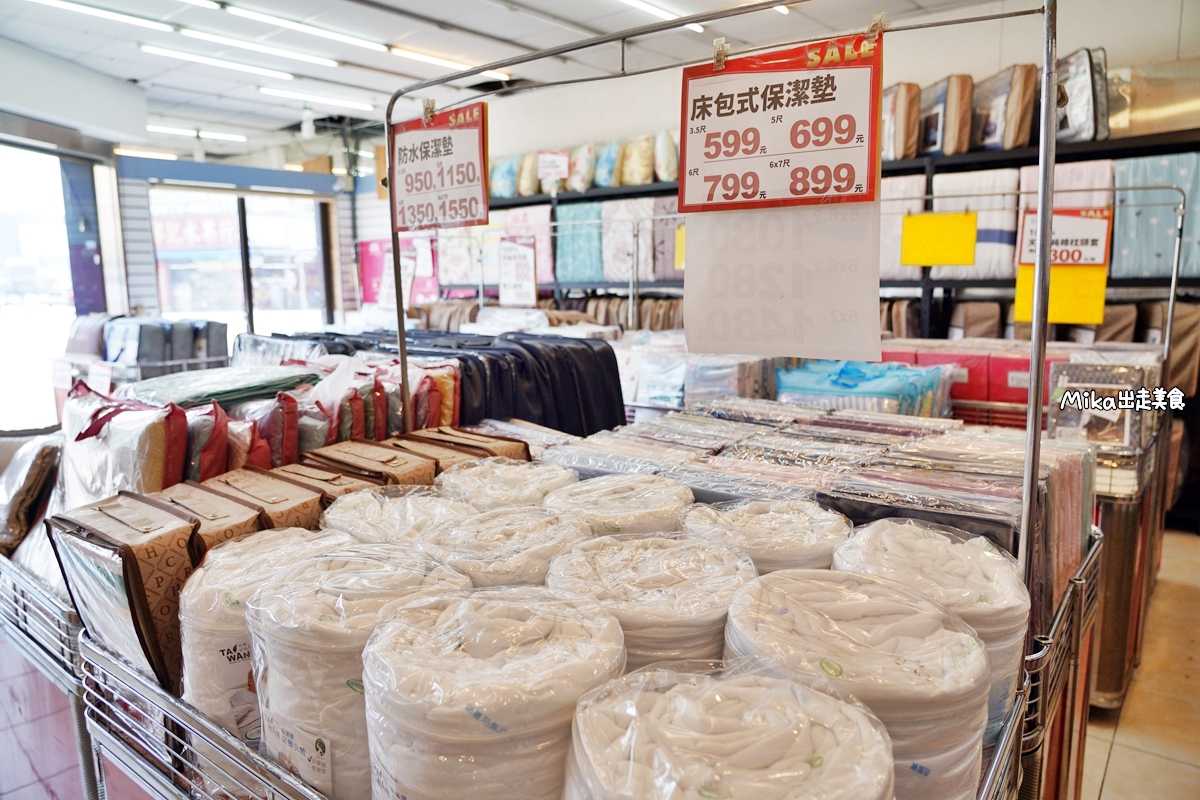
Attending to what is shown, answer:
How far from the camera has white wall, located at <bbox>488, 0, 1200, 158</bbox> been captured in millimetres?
5066

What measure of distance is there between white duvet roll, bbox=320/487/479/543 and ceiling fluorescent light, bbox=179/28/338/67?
6.41 m

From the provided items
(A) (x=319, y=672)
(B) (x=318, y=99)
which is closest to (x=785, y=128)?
(A) (x=319, y=672)

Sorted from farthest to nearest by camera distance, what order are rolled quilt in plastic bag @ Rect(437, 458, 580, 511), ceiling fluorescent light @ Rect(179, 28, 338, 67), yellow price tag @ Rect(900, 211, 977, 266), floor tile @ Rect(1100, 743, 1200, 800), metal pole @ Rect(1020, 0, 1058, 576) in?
ceiling fluorescent light @ Rect(179, 28, 338, 67)
yellow price tag @ Rect(900, 211, 977, 266)
floor tile @ Rect(1100, 743, 1200, 800)
rolled quilt in plastic bag @ Rect(437, 458, 580, 511)
metal pole @ Rect(1020, 0, 1058, 576)

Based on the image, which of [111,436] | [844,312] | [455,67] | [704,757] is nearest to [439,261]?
[455,67]

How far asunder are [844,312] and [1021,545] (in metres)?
0.42

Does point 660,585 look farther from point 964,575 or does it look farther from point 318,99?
point 318,99

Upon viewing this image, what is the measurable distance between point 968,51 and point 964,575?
19.7 feet

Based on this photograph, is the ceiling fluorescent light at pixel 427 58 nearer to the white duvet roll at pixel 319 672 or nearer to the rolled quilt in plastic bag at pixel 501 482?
the rolled quilt in plastic bag at pixel 501 482

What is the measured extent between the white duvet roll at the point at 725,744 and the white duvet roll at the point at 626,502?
17.7 inches

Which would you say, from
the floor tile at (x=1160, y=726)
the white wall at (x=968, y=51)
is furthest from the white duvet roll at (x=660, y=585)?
the white wall at (x=968, y=51)

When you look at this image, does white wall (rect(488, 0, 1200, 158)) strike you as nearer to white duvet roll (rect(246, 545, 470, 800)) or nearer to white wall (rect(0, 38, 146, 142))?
white wall (rect(0, 38, 146, 142))

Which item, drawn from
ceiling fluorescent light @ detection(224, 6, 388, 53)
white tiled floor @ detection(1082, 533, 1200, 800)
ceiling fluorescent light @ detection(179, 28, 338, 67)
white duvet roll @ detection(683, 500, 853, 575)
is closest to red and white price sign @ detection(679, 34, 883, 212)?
white duvet roll @ detection(683, 500, 853, 575)

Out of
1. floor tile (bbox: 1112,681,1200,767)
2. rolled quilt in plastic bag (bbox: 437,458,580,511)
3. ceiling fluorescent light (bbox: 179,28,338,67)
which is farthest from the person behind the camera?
ceiling fluorescent light (bbox: 179,28,338,67)

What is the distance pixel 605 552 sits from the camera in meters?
1.05
